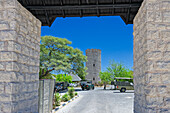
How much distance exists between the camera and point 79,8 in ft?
19.8

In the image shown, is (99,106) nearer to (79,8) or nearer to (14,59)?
(79,8)

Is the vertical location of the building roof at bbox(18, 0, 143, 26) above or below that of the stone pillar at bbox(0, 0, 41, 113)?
above

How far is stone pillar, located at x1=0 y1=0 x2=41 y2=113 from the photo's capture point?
4480 millimetres

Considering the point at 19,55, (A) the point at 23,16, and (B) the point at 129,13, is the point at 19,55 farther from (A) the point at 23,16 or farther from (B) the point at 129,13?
(B) the point at 129,13

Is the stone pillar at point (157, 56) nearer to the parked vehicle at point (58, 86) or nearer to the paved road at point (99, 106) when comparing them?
the paved road at point (99, 106)

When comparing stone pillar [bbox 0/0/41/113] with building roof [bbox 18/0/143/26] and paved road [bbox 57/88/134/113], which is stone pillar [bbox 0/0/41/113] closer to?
building roof [bbox 18/0/143/26]

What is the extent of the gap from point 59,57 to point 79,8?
2493 centimetres

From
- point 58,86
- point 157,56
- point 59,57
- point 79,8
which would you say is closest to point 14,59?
point 79,8

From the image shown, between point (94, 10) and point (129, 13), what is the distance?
133cm

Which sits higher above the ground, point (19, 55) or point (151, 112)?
point (19, 55)

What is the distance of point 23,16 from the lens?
525 cm

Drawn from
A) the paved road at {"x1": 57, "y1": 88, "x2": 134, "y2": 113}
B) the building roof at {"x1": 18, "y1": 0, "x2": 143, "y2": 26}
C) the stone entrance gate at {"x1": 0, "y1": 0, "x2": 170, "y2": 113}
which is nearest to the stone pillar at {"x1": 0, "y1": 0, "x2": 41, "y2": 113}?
the stone entrance gate at {"x1": 0, "y1": 0, "x2": 170, "y2": 113}

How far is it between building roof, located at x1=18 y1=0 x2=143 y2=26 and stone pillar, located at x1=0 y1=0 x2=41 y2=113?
81 centimetres

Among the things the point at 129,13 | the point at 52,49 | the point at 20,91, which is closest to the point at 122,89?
the point at 52,49
